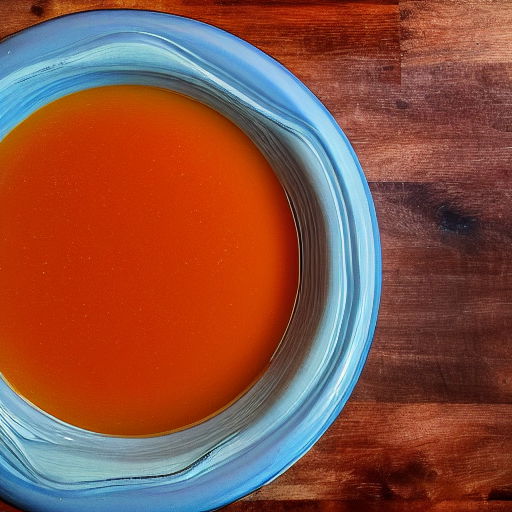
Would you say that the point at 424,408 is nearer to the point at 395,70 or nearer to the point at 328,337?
the point at 328,337

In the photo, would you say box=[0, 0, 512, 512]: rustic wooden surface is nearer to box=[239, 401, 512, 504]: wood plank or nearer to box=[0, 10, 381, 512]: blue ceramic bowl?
box=[239, 401, 512, 504]: wood plank

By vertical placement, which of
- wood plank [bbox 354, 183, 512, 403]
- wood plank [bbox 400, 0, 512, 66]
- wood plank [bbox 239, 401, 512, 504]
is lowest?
wood plank [bbox 239, 401, 512, 504]

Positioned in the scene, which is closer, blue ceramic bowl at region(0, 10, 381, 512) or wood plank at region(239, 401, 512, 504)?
blue ceramic bowl at region(0, 10, 381, 512)

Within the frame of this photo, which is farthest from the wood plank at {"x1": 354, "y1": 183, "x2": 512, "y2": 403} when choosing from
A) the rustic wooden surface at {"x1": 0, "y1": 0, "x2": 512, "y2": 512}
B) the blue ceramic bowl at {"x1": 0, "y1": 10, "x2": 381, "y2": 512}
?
the blue ceramic bowl at {"x1": 0, "y1": 10, "x2": 381, "y2": 512}

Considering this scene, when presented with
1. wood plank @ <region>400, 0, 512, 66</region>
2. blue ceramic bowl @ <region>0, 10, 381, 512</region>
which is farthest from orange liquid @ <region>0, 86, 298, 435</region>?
wood plank @ <region>400, 0, 512, 66</region>

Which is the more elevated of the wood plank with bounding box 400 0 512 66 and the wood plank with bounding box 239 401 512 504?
the wood plank with bounding box 400 0 512 66

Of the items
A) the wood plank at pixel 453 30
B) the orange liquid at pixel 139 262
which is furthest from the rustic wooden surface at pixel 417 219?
the orange liquid at pixel 139 262

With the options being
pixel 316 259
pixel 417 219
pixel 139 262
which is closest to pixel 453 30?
pixel 417 219

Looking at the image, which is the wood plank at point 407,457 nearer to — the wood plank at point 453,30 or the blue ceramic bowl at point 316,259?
the blue ceramic bowl at point 316,259
